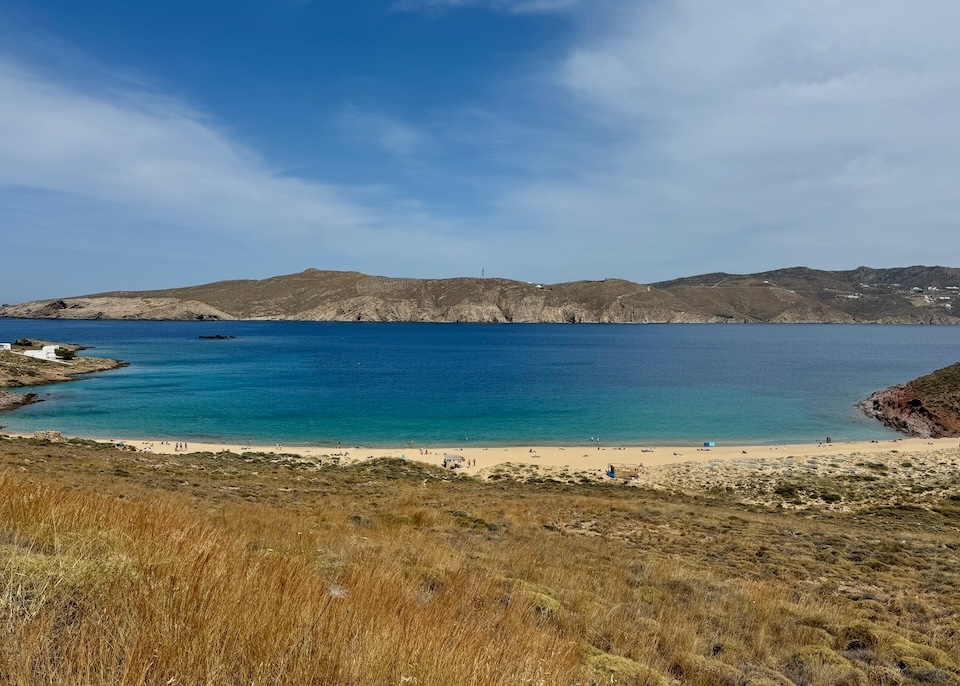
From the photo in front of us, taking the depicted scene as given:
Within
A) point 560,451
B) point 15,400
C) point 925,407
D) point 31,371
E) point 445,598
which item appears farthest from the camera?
point 31,371

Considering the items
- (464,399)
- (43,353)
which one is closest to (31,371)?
(43,353)

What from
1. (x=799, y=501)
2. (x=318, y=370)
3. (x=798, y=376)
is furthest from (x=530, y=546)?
(x=798, y=376)

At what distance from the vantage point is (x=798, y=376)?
74500 mm

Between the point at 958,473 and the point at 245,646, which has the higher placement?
the point at 245,646

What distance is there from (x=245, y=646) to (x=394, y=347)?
11841 cm

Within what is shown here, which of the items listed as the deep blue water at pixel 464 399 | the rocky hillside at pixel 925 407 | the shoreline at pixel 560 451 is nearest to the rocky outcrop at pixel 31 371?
the deep blue water at pixel 464 399

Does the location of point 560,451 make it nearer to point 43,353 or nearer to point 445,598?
point 445,598

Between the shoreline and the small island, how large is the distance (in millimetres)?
19705

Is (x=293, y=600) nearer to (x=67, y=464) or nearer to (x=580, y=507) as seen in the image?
(x=580, y=507)

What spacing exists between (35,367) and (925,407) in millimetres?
90361

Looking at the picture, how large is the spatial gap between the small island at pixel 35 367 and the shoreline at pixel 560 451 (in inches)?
776

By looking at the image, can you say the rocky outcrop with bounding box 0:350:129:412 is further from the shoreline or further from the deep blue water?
the shoreline

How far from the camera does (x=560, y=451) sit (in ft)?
110

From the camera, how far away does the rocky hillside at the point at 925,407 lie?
41.2 metres
